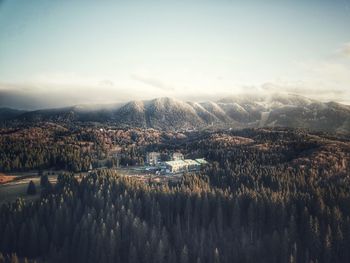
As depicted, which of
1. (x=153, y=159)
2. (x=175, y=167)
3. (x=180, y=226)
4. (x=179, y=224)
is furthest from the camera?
(x=153, y=159)

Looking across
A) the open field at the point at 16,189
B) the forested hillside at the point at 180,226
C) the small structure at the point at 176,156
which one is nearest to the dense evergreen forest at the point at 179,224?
the forested hillside at the point at 180,226

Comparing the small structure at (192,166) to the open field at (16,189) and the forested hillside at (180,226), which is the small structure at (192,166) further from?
the open field at (16,189)

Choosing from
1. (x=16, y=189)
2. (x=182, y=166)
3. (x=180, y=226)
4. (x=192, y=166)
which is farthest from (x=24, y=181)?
(x=180, y=226)

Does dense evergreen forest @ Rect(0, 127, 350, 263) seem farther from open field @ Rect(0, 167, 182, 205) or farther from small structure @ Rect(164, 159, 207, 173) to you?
small structure @ Rect(164, 159, 207, 173)

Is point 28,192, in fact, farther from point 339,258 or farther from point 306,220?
point 339,258

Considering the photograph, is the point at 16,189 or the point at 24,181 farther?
the point at 24,181

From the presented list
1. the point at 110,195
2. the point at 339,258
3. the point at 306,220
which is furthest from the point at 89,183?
the point at 339,258

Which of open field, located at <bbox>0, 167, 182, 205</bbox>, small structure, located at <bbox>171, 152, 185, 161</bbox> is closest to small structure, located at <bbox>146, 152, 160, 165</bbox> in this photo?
small structure, located at <bbox>171, 152, 185, 161</bbox>

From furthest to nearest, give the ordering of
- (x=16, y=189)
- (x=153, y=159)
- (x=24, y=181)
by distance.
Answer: (x=153, y=159) → (x=24, y=181) → (x=16, y=189)

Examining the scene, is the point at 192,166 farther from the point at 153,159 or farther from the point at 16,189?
the point at 16,189

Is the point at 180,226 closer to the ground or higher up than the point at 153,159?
higher up
